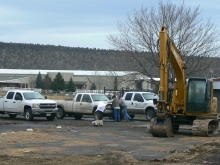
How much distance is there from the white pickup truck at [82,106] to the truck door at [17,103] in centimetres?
349

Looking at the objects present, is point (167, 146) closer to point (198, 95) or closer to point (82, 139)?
point (82, 139)

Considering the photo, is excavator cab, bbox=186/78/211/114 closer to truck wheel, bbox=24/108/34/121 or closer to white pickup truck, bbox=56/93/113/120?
white pickup truck, bbox=56/93/113/120

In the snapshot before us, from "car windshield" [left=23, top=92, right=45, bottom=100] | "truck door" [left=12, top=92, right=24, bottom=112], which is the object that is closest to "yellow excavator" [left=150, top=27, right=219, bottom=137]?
"car windshield" [left=23, top=92, right=45, bottom=100]

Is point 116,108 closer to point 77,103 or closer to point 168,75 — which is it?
point 77,103

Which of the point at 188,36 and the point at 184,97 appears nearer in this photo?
the point at 184,97

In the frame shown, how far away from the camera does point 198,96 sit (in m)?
24.2

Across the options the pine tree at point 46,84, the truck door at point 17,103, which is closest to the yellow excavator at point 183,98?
the truck door at point 17,103

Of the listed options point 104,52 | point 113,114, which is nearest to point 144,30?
point 113,114

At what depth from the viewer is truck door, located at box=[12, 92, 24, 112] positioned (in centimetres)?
3362

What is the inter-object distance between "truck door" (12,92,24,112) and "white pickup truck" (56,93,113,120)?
349cm

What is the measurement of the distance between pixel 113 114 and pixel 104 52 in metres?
114

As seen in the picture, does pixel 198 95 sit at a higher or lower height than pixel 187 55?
lower

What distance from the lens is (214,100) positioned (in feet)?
83.2

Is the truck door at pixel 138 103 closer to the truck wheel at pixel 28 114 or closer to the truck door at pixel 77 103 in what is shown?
the truck door at pixel 77 103
